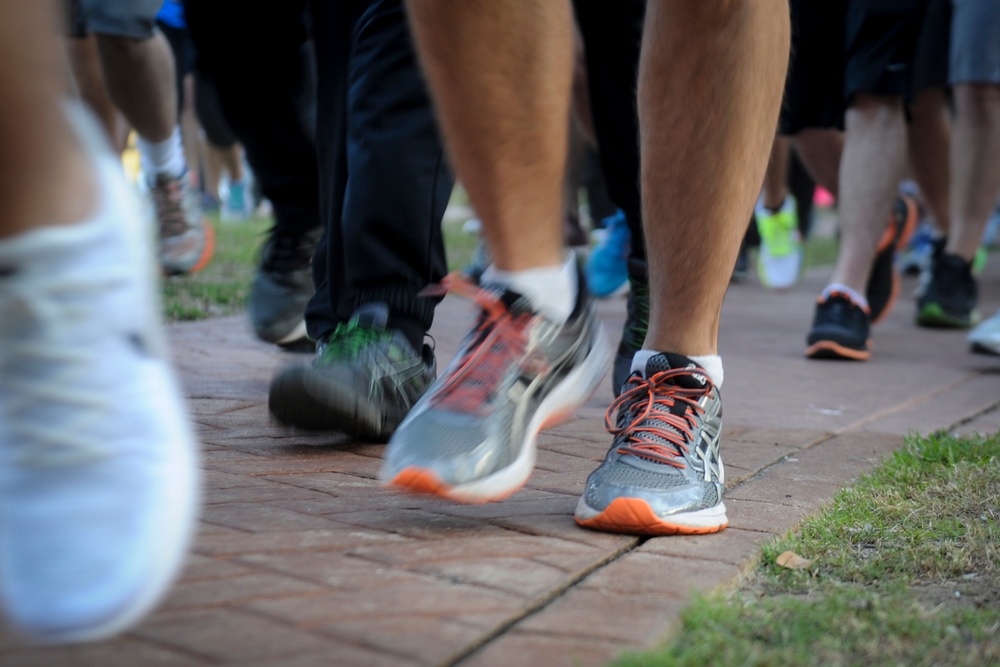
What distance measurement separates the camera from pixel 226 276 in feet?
17.3

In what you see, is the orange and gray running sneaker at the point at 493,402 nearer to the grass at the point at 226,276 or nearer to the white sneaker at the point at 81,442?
the white sneaker at the point at 81,442

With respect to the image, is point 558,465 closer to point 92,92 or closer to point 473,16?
point 473,16

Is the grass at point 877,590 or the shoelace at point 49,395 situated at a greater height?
the shoelace at point 49,395

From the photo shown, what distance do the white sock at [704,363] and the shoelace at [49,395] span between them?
0.89 metres

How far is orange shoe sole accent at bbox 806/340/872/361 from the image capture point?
11.5ft

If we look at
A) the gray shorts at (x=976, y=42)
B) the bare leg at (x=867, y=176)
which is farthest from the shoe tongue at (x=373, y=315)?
the gray shorts at (x=976, y=42)

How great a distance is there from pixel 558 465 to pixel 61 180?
1.16 m

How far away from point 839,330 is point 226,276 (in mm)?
2868

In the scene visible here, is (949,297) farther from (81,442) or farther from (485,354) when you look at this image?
(81,442)

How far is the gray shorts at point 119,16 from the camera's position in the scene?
3471mm

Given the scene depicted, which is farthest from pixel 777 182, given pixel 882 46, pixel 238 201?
pixel 238 201

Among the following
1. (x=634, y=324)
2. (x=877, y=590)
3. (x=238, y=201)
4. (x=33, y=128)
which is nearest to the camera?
(x=33, y=128)

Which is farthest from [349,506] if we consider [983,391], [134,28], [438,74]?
[134,28]

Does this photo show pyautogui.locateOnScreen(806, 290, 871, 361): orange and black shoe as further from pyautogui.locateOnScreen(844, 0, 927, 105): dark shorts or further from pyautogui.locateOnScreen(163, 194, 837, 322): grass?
pyautogui.locateOnScreen(163, 194, 837, 322): grass
